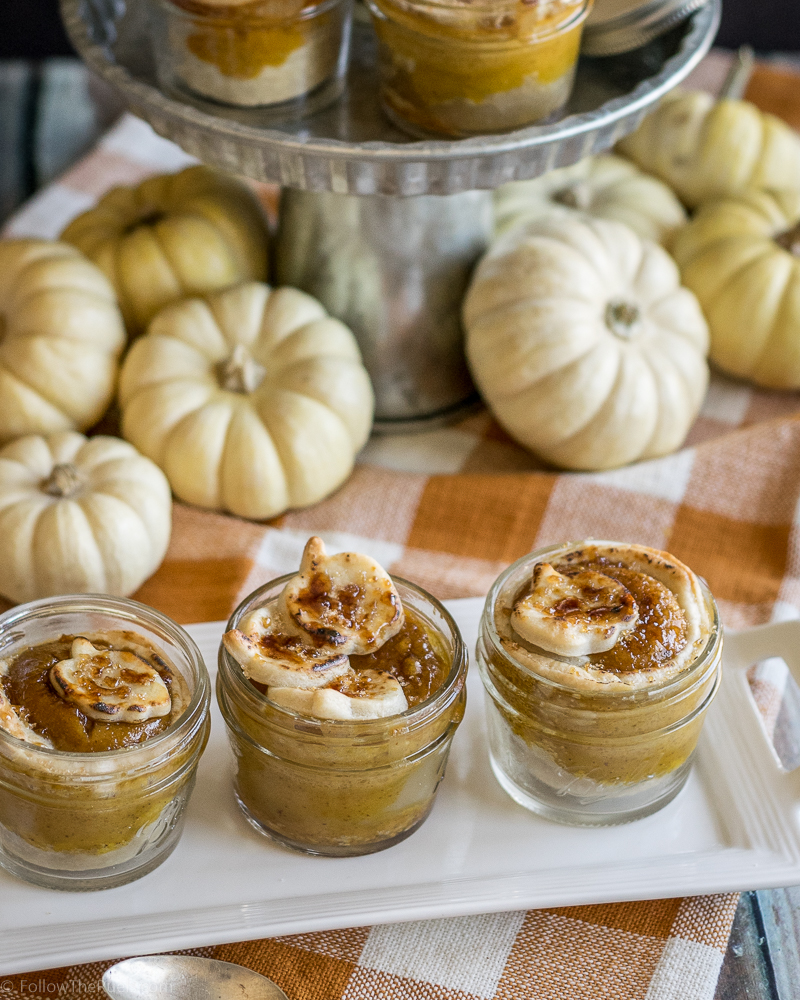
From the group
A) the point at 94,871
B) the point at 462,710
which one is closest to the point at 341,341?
the point at 462,710

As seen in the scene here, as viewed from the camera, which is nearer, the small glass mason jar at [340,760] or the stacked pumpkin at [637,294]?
the small glass mason jar at [340,760]

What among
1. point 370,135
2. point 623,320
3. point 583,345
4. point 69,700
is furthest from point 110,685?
point 623,320

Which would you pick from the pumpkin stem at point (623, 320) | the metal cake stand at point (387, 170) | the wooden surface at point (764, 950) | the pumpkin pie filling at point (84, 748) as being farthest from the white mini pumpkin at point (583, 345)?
the pumpkin pie filling at point (84, 748)

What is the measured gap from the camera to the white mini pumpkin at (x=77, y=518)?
187 centimetres

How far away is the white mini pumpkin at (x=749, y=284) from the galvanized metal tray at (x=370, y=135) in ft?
1.68

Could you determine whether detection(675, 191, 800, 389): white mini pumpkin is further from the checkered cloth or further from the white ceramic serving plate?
the white ceramic serving plate

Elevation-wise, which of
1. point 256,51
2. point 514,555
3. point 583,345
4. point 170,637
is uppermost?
point 256,51

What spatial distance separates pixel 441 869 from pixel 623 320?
1.25 m

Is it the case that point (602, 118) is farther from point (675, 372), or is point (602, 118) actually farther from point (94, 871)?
point (94, 871)

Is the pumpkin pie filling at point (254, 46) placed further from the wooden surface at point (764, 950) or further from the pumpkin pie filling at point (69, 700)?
the wooden surface at point (764, 950)

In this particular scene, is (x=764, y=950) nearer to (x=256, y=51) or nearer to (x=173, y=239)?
(x=256, y=51)

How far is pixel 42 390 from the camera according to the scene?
7.00 ft

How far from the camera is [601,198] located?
274 cm

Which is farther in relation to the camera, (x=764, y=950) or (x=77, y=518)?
(x=77, y=518)
